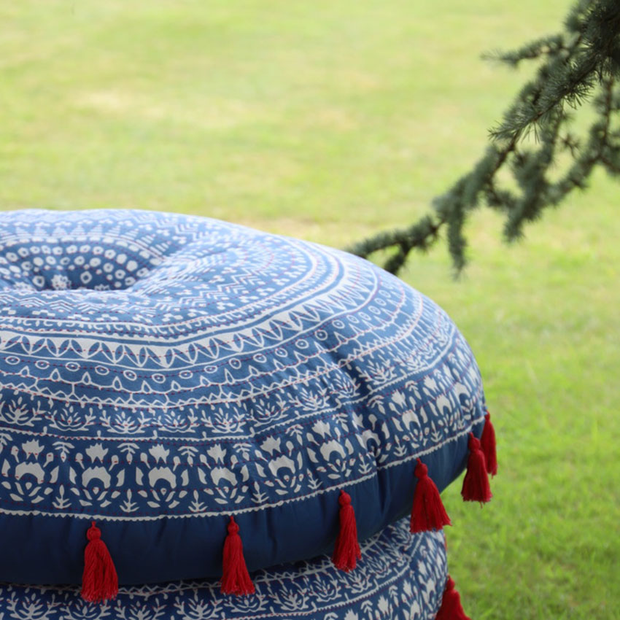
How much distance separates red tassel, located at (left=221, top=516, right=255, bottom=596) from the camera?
1079 millimetres

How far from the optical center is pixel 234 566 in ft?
3.53

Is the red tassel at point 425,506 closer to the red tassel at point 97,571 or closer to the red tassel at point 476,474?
the red tassel at point 476,474

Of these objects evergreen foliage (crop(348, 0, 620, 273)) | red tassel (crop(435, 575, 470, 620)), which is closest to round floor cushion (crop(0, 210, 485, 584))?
red tassel (crop(435, 575, 470, 620))

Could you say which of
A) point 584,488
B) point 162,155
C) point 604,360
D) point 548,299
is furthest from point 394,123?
point 584,488

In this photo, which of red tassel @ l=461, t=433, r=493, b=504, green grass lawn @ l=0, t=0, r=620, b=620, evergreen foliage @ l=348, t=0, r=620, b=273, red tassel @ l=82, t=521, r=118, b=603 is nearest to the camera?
red tassel @ l=82, t=521, r=118, b=603

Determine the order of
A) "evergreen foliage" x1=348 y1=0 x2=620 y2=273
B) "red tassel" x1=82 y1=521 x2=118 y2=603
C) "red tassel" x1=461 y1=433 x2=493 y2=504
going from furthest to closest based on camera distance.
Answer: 1. "evergreen foliage" x1=348 y1=0 x2=620 y2=273
2. "red tassel" x1=461 y1=433 x2=493 y2=504
3. "red tassel" x1=82 y1=521 x2=118 y2=603

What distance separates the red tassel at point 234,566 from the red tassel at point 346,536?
13 cm

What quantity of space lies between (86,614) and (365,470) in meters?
0.40

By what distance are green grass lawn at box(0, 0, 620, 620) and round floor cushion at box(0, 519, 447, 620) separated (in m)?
0.55

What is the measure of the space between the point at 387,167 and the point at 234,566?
16.2 feet

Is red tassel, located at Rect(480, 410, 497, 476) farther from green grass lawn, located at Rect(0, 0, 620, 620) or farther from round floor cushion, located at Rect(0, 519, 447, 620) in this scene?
green grass lawn, located at Rect(0, 0, 620, 620)

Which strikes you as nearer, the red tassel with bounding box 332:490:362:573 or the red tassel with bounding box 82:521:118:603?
the red tassel with bounding box 82:521:118:603

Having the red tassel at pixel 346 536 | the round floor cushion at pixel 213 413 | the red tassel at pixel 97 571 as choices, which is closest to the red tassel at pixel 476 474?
the round floor cushion at pixel 213 413

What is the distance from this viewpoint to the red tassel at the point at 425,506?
1218 millimetres
